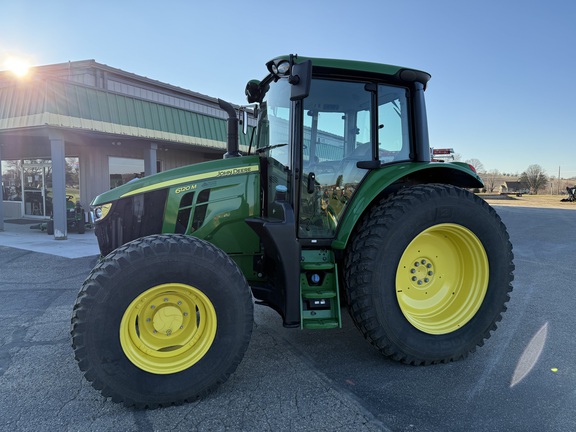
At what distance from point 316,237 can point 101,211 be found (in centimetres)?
187

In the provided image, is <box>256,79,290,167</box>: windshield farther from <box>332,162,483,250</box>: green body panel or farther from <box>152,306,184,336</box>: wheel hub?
<box>152,306,184,336</box>: wheel hub

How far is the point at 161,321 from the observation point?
2719 mm

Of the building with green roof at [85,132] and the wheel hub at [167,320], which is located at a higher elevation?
the building with green roof at [85,132]

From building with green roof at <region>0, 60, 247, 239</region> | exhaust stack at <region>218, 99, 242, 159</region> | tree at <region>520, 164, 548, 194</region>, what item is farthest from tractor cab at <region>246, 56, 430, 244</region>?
tree at <region>520, 164, 548, 194</region>

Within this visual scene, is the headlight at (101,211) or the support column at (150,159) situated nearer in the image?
the headlight at (101,211)

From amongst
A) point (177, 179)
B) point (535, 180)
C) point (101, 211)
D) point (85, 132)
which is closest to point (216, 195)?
point (177, 179)

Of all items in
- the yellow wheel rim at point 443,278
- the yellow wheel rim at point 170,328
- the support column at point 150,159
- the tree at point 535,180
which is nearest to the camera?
the yellow wheel rim at point 170,328

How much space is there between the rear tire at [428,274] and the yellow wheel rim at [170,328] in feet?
3.87

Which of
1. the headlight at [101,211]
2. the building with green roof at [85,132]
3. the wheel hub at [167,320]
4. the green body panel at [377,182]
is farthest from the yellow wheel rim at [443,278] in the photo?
the building with green roof at [85,132]

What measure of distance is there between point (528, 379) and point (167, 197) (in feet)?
10.8

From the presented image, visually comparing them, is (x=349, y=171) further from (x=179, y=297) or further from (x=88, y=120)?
(x=88, y=120)

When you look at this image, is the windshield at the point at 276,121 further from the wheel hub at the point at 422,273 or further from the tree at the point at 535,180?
the tree at the point at 535,180

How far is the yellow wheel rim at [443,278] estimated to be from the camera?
11.1 feet

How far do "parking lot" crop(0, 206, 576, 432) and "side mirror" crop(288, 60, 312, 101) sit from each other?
7.17 feet
